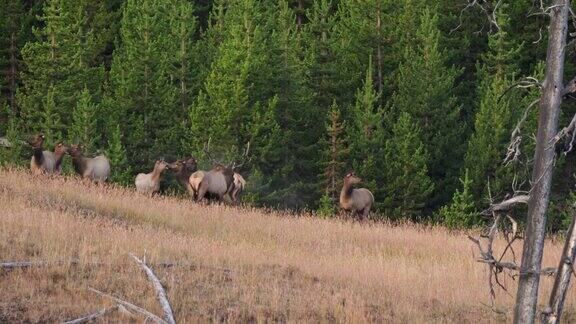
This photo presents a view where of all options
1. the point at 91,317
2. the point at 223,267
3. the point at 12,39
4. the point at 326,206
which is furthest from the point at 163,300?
the point at 12,39

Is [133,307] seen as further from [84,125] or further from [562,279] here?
[84,125]

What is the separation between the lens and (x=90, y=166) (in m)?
26.0

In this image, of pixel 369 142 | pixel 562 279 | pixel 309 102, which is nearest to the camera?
pixel 562 279

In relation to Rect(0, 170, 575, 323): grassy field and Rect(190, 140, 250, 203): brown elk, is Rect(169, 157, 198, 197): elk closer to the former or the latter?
Rect(190, 140, 250, 203): brown elk

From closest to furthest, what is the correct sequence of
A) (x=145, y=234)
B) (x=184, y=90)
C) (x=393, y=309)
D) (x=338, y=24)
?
(x=393, y=309), (x=145, y=234), (x=184, y=90), (x=338, y=24)

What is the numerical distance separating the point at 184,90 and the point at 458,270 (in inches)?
1005

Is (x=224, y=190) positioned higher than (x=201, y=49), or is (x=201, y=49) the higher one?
(x=201, y=49)

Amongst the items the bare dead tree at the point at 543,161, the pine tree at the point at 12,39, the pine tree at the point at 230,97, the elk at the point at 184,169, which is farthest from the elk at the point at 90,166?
the pine tree at the point at 12,39

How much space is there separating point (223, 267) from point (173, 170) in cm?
1333

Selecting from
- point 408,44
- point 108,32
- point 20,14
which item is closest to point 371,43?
point 408,44

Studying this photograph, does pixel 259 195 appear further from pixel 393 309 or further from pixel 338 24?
pixel 393 309

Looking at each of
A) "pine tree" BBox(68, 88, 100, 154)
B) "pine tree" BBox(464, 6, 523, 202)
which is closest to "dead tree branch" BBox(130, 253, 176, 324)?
"pine tree" BBox(464, 6, 523, 202)

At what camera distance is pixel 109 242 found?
13.6 meters

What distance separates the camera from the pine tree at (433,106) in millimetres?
36988
